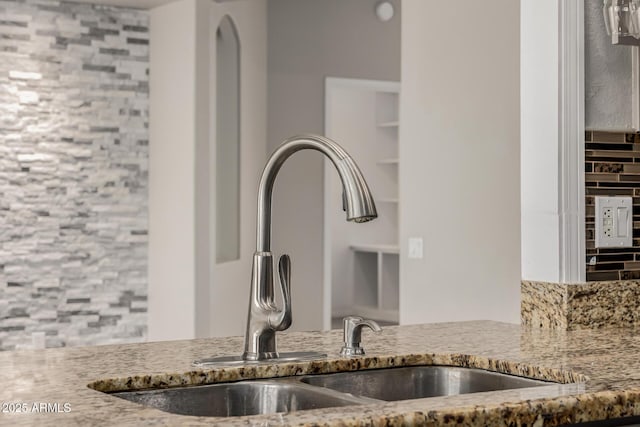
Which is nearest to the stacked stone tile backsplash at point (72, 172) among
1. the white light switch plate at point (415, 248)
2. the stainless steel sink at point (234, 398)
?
the white light switch plate at point (415, 248)

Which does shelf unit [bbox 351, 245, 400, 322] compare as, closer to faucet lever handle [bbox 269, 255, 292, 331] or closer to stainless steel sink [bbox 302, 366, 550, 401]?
stainless steel sink [bbox 302, 366, 550, 401]

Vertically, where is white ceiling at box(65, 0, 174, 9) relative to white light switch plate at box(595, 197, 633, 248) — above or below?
above

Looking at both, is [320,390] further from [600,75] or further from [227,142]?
[227,142]

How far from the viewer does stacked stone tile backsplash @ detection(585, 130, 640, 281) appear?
223 centimetres

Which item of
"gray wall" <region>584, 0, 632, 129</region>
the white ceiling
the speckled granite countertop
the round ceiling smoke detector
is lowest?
the speckled granite countertop

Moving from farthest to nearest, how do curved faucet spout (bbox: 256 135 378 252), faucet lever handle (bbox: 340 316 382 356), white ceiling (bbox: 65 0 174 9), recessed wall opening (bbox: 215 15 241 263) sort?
1. recessed wall opening (bbox: 215 15 241 263)
2. white ceiling (bbox: 65 0 174 9)
3. faucet lever handle (bbox: 340 316 382 356)
4. curved faucet spout (bbox: 256 135 378 252)

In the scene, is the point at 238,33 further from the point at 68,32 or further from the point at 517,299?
the point at 517,299

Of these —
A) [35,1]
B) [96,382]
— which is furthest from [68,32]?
[96,382]

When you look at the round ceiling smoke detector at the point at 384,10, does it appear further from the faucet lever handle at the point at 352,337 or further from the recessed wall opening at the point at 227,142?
the faucet lever handle at the point at 352,337

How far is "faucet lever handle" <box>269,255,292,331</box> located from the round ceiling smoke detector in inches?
241

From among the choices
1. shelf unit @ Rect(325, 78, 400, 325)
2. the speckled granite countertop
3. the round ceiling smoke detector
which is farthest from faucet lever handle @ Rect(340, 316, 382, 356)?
shelf unit @ Rect(325, 78, 400, 325)

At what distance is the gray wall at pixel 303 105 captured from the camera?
7.14 m

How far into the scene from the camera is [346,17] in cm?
743

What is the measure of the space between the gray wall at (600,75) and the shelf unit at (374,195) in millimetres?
6961
